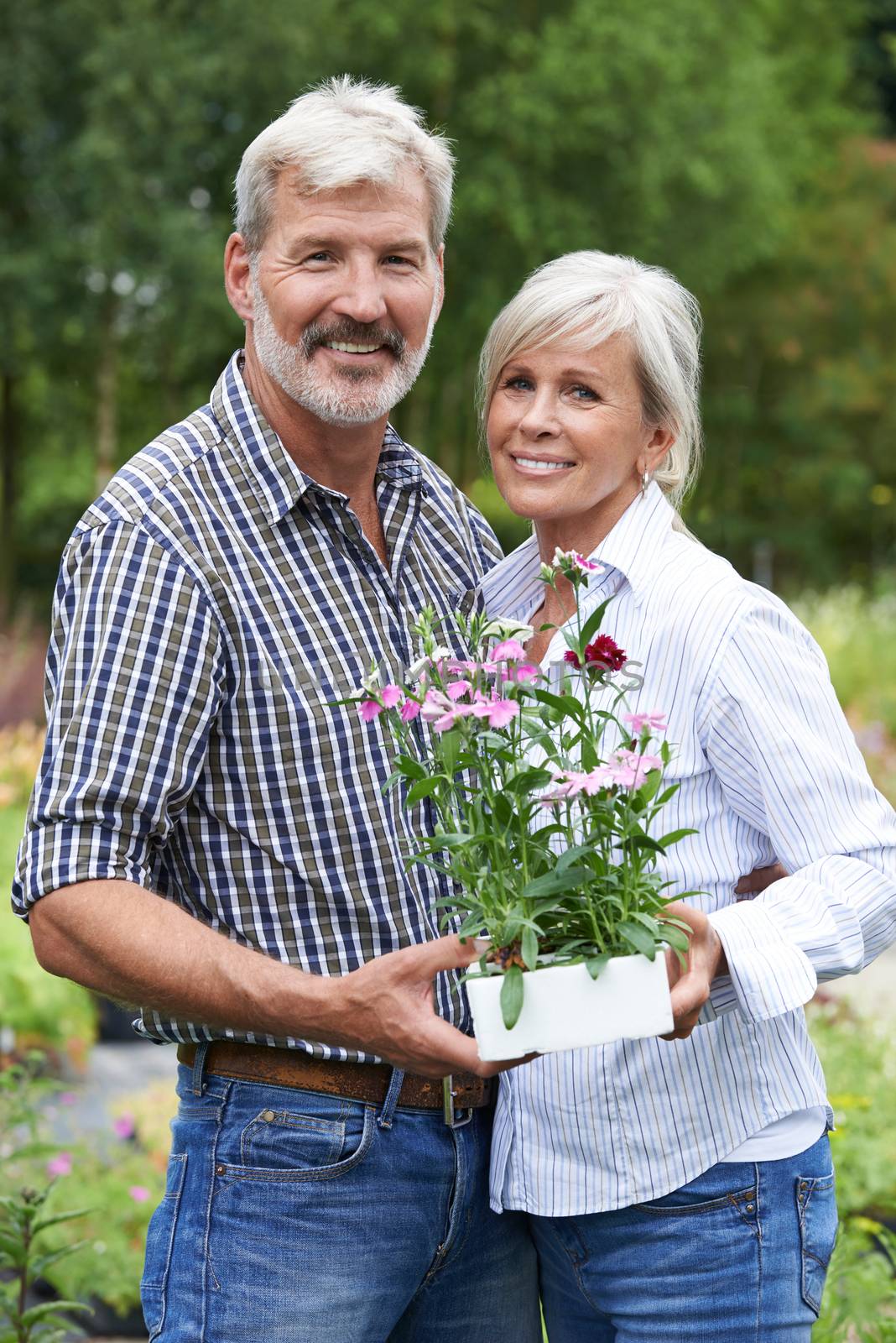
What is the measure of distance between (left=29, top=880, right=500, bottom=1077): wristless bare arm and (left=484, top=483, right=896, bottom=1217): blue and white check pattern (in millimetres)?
286

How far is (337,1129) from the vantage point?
1.99 meters

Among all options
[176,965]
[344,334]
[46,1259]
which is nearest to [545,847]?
[176,965]

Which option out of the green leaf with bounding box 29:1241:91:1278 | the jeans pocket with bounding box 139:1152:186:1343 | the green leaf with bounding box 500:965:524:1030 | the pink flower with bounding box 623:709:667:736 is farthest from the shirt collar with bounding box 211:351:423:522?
the green leaf with bounding box 29:1241:91:1278

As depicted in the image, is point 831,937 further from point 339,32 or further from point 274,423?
point 339,32

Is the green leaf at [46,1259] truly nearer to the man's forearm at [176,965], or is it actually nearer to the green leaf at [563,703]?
the man's forearm at [176,965]

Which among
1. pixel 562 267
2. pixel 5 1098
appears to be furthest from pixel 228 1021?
pixel 5 1098

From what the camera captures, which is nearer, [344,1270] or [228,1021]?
[228,1021]

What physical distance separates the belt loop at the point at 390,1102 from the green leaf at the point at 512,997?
388mm

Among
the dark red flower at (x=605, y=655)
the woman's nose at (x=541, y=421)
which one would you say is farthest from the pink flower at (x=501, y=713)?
the woman's nose at (x=541, y=421)

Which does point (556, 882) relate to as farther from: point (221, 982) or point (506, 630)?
point (221, 982)

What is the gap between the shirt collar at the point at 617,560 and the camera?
6.91ft

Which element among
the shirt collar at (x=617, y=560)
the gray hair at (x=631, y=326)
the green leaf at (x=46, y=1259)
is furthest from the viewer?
the green leaf at (x=46, y=1259)

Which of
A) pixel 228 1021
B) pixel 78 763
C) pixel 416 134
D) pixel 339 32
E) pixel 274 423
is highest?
pixel 339 32

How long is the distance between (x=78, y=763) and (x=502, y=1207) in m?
0.83
